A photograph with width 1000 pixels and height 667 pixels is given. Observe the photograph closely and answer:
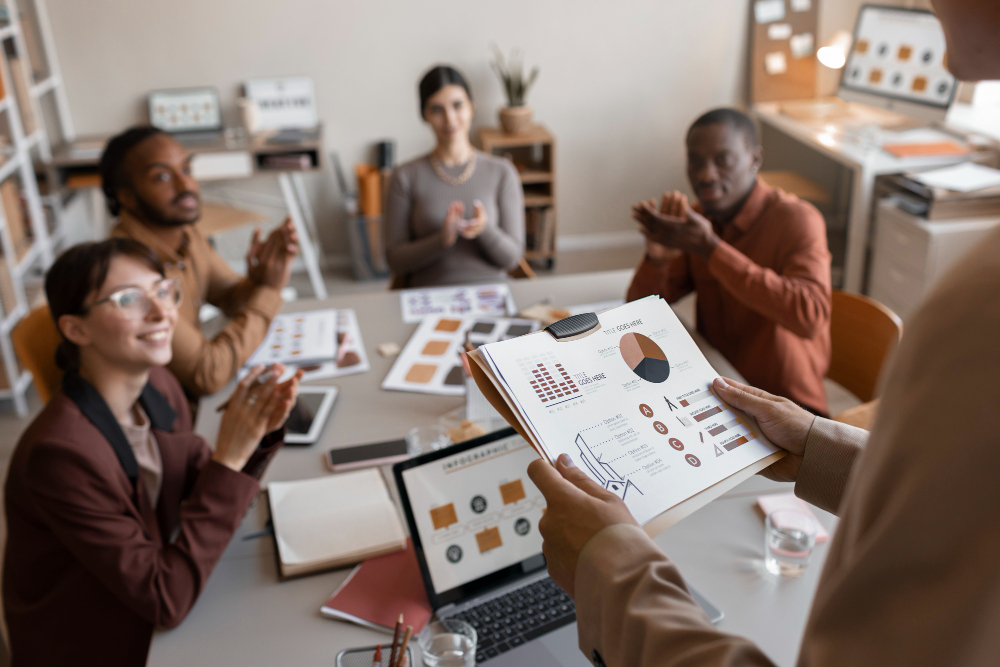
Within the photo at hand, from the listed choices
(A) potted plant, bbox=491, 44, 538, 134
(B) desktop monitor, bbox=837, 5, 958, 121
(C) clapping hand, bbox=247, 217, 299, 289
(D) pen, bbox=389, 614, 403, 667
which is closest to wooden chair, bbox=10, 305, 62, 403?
(C) clapping hand, bbox=247, 217, 299, 289

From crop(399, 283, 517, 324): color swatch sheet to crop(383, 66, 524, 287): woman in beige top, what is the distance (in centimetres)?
22

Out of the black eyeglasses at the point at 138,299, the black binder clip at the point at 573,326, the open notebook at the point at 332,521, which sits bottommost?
the open notebook at the point at 332,521

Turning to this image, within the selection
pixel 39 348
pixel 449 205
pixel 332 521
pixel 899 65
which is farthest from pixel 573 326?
pixel 899 65

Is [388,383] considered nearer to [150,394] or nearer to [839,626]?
[150,394]

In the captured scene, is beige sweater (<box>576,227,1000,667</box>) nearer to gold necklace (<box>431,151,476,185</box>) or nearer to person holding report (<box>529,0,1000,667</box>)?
person holding report (<box>529,0,1000,667</box>)

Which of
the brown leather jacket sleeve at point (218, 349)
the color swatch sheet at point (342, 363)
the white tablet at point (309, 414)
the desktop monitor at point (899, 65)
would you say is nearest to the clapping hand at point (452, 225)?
the color swatch sheet at point (342, 363)

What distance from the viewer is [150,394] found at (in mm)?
1587

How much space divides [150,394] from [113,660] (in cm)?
51

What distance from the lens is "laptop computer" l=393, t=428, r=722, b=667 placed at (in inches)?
47.8

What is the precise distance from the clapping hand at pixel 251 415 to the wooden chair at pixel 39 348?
786mm

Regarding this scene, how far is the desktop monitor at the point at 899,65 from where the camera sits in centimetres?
371

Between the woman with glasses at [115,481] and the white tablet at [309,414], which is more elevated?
the woman with glasses at [115,481]

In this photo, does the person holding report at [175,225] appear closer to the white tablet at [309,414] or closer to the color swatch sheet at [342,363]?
the color swatch sheet at [342,363]

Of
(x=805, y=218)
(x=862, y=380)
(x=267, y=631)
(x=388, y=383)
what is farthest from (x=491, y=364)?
(x=862, y=380)
